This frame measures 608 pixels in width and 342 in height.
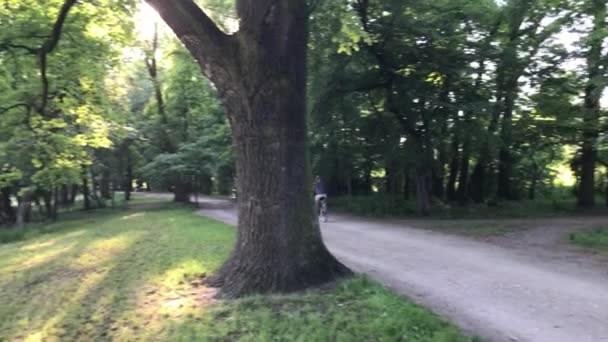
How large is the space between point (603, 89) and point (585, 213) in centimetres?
794

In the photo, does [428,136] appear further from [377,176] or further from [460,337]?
[460,337]

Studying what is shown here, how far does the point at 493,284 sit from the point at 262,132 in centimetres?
388

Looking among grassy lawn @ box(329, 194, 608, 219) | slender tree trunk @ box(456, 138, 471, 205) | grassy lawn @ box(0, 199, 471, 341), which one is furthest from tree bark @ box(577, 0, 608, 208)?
grassy lawn @ box(0, 199, 471, 341)

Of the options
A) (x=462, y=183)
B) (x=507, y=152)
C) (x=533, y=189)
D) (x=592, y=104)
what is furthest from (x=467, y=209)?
(x=533, y=189)

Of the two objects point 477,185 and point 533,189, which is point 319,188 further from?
point 533,189

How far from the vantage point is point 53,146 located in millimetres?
15938

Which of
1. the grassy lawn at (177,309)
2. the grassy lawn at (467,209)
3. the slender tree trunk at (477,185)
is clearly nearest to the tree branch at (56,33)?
the grassy lawn at (177,309)

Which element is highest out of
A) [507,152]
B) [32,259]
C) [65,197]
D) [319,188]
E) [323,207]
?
[507,152]

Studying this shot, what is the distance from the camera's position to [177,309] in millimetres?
7078

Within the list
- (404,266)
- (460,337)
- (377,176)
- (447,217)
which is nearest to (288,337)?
(460,337)

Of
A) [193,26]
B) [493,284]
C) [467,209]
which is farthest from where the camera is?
[467,209]

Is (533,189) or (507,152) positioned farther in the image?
(533,189)

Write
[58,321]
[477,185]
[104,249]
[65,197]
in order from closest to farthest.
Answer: [58,321] → [104,249] → [477,185] → [65,197]

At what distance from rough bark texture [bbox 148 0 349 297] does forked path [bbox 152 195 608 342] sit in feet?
5.23
